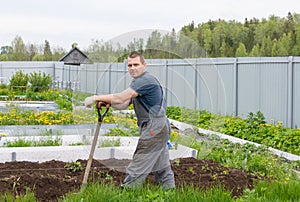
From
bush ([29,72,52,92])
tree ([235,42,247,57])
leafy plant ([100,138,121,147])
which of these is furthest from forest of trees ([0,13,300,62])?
bush ([29,72,52,92])

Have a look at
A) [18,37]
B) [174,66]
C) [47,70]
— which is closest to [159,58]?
[174,66]

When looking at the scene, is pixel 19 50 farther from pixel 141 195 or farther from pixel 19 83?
pixel 141 195

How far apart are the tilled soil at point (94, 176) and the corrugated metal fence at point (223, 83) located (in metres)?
0.90

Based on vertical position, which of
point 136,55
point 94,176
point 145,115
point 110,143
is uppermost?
point 136,55

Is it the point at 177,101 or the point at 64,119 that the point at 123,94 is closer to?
the point at 177,101

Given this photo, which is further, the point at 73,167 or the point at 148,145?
the point at 73,167

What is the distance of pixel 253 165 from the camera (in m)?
7.31

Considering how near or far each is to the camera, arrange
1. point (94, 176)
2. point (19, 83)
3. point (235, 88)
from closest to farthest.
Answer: point (94, 176), point (235, 88), point (19, 83)

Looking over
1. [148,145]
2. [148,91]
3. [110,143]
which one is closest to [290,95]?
[110,143]

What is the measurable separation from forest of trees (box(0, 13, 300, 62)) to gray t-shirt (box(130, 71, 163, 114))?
1.28 ft

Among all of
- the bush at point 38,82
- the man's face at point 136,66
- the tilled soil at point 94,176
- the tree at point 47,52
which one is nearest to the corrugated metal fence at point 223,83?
the man's face at point 136,66

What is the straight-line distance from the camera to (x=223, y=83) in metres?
13.8

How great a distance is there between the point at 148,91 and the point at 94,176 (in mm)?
1603

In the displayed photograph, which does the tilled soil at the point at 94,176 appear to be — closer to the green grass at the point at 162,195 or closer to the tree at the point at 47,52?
the green grass at the point at 162,195
